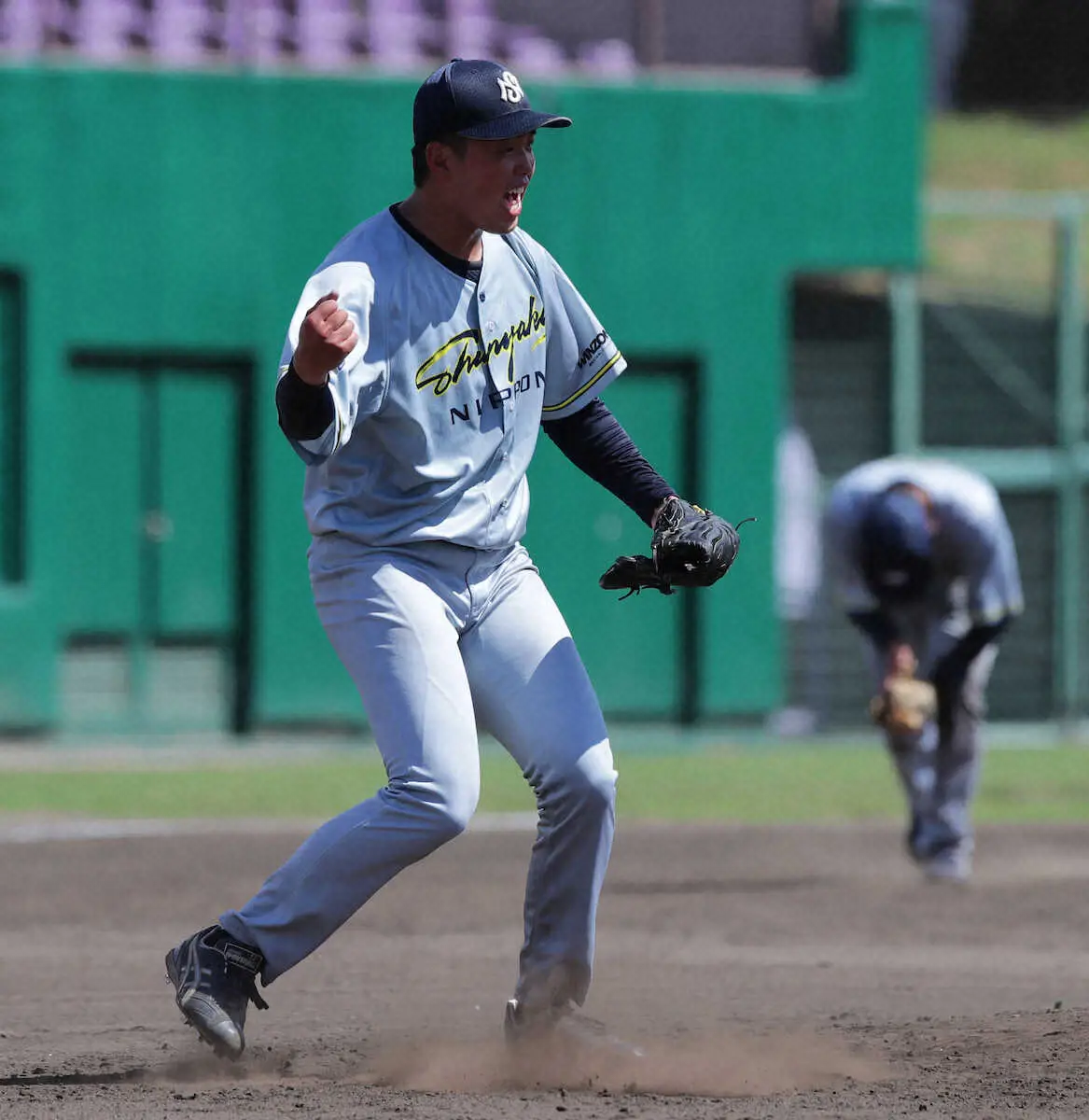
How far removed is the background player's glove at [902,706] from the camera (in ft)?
33.9

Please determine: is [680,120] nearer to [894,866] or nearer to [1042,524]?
[1042,524]

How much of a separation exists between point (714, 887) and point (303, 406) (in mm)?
5268

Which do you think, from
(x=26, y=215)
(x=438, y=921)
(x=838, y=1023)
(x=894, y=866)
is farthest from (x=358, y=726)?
(x=838, y=1023)

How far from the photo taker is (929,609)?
10719mm

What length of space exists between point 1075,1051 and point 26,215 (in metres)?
11.9

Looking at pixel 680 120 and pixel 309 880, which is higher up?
pixel 680 120

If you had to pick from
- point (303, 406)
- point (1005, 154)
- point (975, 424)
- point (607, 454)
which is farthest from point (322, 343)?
point (1005, 154)

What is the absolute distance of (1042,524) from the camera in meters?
18.0

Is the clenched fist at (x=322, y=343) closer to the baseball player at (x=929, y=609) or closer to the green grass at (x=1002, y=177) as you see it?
the baseball player at (x=929, y=609)

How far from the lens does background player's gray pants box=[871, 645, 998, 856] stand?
10.5 metres

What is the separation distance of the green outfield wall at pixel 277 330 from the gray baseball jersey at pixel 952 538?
6.61 m

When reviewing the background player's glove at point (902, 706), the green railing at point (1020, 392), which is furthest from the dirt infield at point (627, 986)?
the green railing at point (1020, 392)

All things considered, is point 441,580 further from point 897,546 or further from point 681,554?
point 897,546

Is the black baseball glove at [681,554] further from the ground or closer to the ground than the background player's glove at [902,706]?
further from the ground
